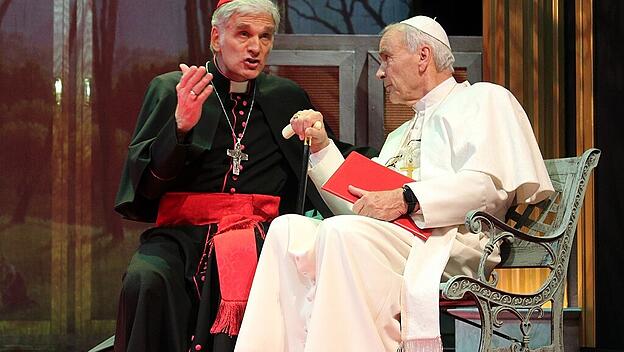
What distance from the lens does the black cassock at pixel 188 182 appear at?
4.00 metres

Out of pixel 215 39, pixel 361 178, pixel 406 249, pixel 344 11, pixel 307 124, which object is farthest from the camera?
pixel 344 11

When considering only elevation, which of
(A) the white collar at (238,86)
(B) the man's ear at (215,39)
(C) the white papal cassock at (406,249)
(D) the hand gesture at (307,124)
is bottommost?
(C) the white papal cassock at (406,249)

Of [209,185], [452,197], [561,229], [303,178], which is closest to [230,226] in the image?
[209,185]

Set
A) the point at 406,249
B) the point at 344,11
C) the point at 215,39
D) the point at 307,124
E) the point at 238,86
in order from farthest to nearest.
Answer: the point at 344,11 < the point at 238,86 < the point at 215,39 < the point at 307,124 < the point at 406,249

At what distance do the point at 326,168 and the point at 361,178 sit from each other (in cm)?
44

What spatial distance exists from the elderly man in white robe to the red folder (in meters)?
0.04

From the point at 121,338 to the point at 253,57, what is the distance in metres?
1.24

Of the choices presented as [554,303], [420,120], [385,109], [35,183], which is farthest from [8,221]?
[554,303]

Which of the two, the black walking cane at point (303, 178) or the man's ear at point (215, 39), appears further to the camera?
the man's ear at point (215, 39)

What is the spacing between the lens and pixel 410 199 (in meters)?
3.77

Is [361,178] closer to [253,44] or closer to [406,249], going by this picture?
[406,249]

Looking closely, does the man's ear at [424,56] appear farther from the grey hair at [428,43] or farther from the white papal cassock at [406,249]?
the white papal cassock at [406,249]

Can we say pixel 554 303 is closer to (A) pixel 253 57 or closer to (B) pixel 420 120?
(B) pixel 420 120

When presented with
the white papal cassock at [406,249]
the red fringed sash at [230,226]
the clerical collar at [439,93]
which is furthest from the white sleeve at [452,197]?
the red fringed sash at [230,226]
